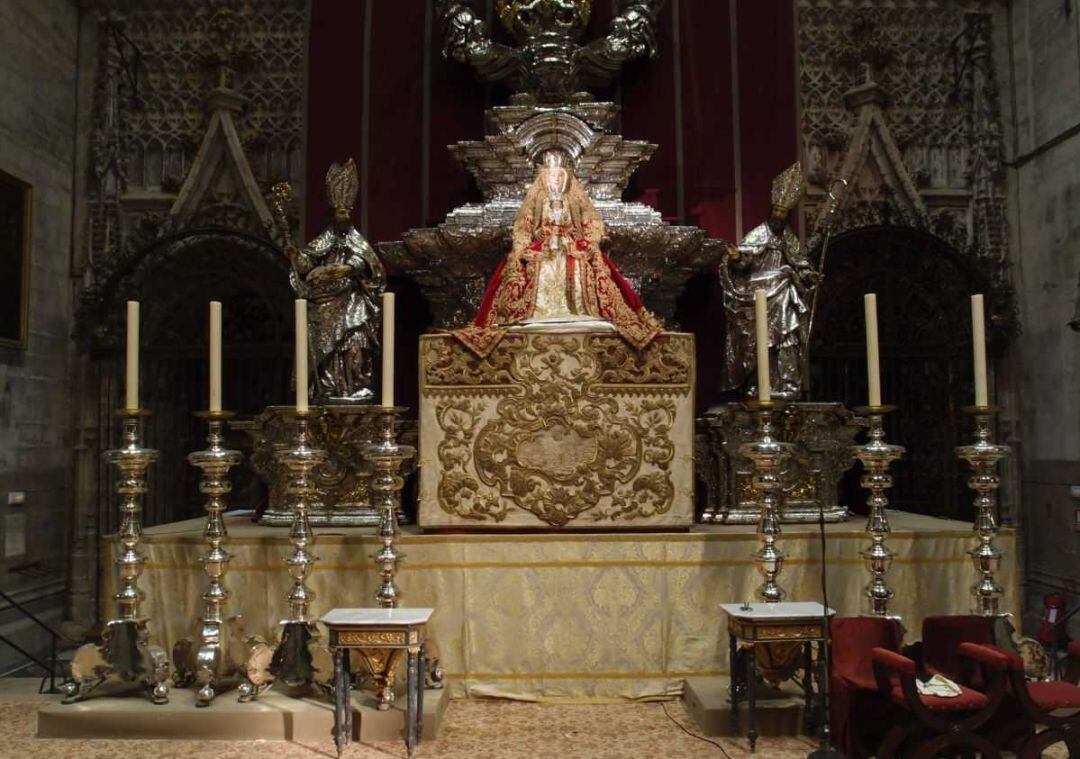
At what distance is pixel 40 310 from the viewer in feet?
30.8

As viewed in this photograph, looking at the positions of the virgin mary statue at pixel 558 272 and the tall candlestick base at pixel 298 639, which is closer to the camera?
the tall candlestick base at pixel 298 639

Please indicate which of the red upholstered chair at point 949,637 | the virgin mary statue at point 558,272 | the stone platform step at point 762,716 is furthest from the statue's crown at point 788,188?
the stone platform step at point 762,716

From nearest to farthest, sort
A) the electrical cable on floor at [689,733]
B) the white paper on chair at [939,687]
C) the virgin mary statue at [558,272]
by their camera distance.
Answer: the white paper on chair at [939,687] → the electrical cable on floor at [689,733] → the virgin mary statue at [558,272]

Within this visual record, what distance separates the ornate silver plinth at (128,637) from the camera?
15.8ft

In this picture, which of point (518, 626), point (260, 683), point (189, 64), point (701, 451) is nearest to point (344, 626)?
point (260, 683)

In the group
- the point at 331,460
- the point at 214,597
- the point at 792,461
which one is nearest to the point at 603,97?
the point at 792,461

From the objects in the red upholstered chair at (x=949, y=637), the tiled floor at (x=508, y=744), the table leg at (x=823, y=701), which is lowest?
the tiled floor at (x=508, y=744)

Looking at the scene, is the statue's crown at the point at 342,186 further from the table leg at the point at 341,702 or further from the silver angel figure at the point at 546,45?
the table leg at the point at 341,702

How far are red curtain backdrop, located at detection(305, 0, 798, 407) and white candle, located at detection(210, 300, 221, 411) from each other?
386 cm

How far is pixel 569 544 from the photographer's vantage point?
5566mm

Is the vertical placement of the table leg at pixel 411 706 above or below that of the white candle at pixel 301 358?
below

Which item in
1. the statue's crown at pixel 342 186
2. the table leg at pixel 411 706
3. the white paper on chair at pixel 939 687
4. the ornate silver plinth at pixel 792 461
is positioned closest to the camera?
the white paper on chair at pixel 939 687

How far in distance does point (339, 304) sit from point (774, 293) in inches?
138

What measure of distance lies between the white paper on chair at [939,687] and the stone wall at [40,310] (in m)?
7.91
